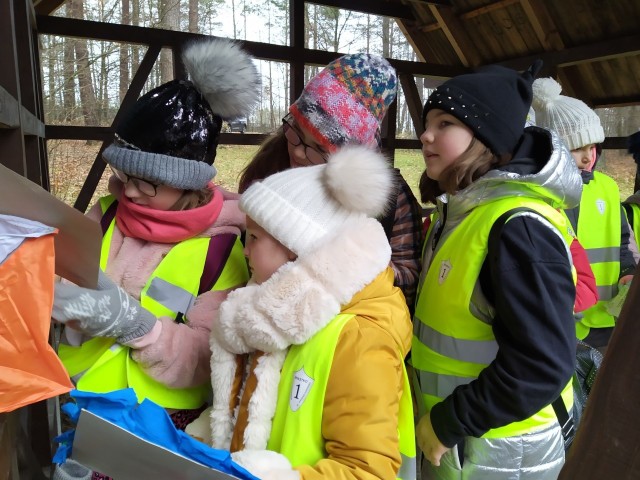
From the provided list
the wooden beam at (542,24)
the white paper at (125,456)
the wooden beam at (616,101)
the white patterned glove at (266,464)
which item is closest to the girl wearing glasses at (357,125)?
the white patterned glove at (266,464)

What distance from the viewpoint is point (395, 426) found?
99 centimetres

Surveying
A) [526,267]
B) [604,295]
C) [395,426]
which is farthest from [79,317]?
[604,295]

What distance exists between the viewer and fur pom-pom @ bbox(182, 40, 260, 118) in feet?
4.69

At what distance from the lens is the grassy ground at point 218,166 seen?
1002 cm

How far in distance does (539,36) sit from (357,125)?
4612mm

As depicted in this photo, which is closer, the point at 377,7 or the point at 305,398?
the point at 305,398

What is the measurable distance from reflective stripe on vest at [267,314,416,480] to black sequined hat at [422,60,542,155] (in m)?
0.60

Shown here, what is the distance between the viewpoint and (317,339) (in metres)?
1.02

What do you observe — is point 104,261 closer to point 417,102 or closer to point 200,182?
point 200,182

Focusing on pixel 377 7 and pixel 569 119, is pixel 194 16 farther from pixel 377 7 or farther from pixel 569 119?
pixel 569 119

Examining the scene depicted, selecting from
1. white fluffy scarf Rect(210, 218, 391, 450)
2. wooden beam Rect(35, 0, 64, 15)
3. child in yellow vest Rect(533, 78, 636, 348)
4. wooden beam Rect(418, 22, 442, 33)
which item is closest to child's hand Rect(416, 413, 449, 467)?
white fluffy scarf Rect(210, 218, 391, 450)

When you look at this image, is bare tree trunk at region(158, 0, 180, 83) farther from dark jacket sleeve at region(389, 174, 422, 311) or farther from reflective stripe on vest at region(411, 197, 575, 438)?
reflective stripe on vest at region(411, 197, 575, 438)

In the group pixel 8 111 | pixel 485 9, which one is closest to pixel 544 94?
pixel 8 111

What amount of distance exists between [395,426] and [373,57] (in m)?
1.16
